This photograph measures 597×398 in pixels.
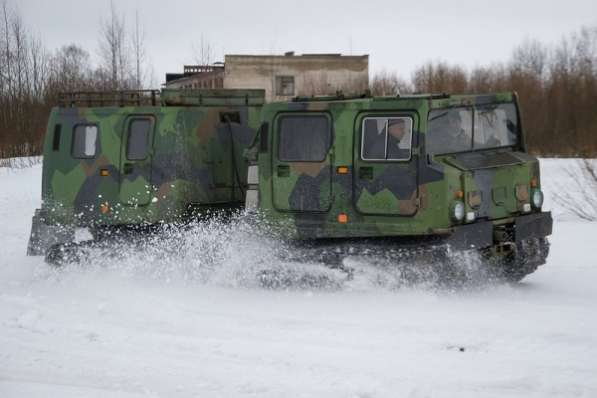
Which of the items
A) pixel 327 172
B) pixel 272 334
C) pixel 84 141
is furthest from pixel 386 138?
pixel 84 141

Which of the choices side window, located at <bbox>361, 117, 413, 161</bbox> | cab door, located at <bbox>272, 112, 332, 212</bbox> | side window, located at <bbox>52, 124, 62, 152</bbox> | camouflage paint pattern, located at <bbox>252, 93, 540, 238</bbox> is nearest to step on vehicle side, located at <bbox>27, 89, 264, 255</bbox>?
side window, located at <bbox>52, 124, 62, 152</bbox>

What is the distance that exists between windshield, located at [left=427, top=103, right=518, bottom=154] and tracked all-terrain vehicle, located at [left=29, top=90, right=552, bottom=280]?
0.02 m

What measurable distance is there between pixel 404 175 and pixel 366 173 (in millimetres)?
476

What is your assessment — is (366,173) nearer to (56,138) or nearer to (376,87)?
(56,138)

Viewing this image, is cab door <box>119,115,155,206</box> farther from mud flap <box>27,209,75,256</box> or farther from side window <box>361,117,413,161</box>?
side window <box>361,117,413,161</box>

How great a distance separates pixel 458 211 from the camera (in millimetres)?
9617

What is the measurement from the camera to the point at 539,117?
146 ft

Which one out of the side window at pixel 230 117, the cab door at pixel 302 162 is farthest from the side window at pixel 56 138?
the cab door at pixel 302 162

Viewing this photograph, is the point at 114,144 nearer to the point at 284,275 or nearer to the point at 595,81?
the point at 284,275

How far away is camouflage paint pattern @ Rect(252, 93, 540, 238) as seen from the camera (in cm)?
972

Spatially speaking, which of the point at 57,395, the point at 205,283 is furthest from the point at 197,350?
the point at 205,283

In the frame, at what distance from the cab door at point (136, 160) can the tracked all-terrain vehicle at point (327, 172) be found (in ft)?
0.06

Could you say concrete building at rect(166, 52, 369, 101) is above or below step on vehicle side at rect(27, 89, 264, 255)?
above

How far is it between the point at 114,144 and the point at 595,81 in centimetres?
3551
